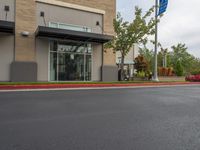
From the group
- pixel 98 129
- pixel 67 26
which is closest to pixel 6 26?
pixel 67 26

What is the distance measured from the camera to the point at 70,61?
2383 centimetres

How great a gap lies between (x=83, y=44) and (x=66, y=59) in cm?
234

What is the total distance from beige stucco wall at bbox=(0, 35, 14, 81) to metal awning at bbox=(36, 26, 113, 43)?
7.63 feet

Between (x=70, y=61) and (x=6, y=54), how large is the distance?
580cm

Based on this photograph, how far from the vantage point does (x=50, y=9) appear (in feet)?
74.6

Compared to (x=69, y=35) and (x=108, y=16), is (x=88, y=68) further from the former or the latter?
(x=108, y=16)

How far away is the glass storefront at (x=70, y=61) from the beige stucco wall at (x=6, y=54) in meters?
3.53

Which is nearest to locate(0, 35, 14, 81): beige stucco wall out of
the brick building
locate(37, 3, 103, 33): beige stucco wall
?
the brick building

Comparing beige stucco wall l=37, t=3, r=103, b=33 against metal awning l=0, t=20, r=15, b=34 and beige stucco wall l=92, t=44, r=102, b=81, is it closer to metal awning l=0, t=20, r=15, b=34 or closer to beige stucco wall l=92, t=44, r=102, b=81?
beige stucco wall l=92, t=44, r=102, b=81

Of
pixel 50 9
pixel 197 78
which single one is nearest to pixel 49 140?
pixel 50 9

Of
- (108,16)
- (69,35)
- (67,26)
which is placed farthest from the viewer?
(108,16)

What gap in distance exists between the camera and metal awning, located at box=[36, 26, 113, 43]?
20108 mm

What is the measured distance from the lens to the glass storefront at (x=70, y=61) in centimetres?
2286

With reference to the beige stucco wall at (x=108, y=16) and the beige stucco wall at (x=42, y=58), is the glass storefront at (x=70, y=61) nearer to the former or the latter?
the beige stucco wall at (x=42, y=58)
